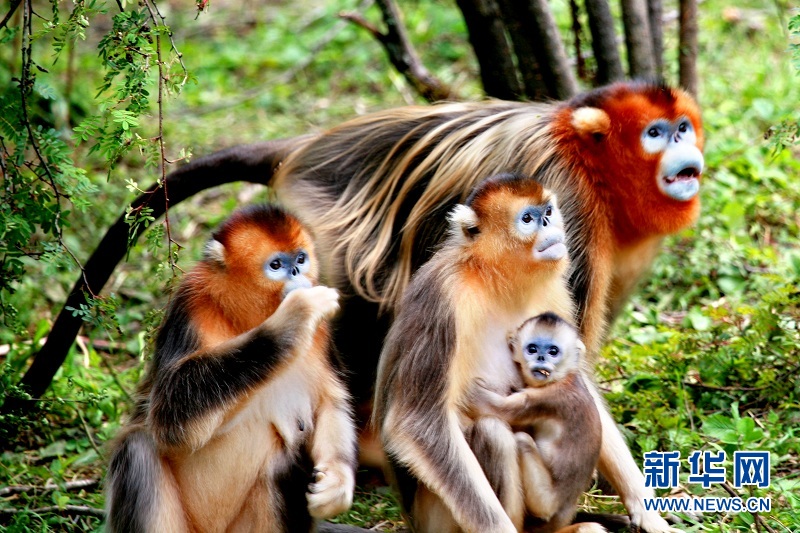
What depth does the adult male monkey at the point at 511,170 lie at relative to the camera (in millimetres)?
4258

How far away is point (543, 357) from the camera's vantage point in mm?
3689

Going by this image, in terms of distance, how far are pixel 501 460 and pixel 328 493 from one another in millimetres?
637

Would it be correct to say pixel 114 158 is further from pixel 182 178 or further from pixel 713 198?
pixel 713 198

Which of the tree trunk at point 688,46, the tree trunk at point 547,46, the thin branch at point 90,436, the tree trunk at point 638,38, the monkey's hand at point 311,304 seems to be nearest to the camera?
the monkey's hand at point 311,304

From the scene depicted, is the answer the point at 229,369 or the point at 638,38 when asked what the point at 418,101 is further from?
the point at 229,369

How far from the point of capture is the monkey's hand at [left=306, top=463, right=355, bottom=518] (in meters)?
3.46

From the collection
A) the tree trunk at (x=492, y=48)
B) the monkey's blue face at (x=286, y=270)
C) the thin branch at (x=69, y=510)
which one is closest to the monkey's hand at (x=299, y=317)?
the monkey's blue face at (x=286, y=270)

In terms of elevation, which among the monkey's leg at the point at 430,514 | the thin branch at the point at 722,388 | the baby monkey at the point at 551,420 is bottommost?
the monkey's leg at the point at 430,514

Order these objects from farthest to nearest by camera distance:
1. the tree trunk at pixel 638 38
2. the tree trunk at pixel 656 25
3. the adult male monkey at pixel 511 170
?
the tree trunk at pixel 656 25, the tree trunk at pixel 638 38, the adult male monkey at pixel 511 170

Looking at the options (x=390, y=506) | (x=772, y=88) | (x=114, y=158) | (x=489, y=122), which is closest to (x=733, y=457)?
(x=390, y=506)

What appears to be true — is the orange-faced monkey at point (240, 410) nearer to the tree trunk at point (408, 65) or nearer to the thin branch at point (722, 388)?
the thin branch at point (722, 388)

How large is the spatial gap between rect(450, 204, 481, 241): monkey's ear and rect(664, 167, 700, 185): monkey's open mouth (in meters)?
1.04

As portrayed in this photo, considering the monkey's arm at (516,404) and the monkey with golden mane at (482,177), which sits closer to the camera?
the monkey's arm at (516,404)

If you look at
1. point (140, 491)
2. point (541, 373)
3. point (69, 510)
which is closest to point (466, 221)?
point (541, 373)
